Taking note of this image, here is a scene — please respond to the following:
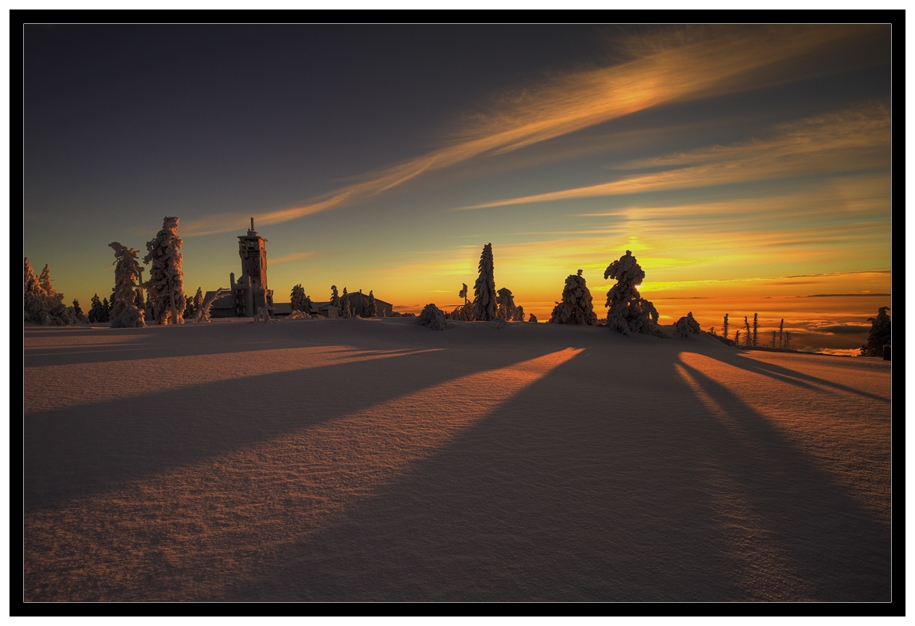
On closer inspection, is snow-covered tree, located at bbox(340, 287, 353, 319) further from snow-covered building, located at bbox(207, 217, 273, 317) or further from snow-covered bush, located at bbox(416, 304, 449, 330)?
snow-covered bush, located at bbox(416, 304, 449, 330)

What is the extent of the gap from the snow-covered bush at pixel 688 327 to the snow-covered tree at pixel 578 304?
599cm

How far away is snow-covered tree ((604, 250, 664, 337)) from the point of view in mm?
24609

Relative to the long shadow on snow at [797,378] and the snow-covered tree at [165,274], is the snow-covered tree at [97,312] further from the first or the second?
the long shadow on snow at [797,378]

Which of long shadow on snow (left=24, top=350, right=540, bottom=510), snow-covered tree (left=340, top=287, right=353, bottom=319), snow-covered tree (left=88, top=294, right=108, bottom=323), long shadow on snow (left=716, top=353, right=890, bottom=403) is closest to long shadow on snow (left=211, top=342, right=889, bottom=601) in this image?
long shadow on snow (left=24, top=350, right=540, bottom=510)

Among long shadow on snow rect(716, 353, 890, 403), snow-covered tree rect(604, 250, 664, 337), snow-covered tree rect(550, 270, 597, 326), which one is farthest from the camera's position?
snow-covered tree rect(550, 270, 597, 326)

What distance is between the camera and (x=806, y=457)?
15.1 ft

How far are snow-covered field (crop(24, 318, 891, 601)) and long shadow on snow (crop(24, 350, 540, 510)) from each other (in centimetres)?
4

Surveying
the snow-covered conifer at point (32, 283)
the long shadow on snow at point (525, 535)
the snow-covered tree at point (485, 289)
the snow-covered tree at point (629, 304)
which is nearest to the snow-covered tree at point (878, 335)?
the snow-covered tree at point (629, 304)

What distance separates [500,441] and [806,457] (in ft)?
12.6

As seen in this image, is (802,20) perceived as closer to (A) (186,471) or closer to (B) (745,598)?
(B) (745,598)

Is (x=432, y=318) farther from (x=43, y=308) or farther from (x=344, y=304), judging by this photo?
(x=344, y=304)

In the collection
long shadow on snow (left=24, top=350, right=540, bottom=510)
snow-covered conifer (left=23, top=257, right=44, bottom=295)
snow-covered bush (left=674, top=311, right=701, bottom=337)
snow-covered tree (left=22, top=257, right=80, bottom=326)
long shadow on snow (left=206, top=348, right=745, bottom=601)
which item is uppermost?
snow-covered conifer (left=23, top=257, right=44, bottom=295)

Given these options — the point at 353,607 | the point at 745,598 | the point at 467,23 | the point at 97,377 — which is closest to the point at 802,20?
the point at 467,23

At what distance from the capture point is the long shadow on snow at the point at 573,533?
2.49m
